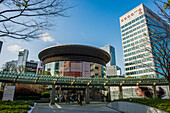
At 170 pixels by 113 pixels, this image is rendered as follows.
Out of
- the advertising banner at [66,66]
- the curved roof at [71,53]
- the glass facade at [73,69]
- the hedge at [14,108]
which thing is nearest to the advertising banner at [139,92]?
the glass facade at [73,69]

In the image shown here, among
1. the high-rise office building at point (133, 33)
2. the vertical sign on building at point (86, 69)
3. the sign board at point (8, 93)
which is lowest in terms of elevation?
the sign board at point (8, 93)

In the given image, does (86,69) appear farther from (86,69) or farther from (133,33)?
(133,33)

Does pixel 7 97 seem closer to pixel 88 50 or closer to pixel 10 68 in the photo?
pixel 10 68

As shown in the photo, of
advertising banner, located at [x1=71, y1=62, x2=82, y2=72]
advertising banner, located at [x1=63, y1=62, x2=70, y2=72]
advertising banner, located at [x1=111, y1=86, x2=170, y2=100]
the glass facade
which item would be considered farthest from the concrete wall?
advertising banner, located at [x1=63, y1=62, x2=70, y2=72]

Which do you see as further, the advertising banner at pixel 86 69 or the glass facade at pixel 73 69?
the advertising banner at pixel 86 69

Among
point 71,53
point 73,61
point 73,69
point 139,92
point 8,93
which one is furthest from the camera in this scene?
point 71,53

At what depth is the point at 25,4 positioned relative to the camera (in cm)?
566

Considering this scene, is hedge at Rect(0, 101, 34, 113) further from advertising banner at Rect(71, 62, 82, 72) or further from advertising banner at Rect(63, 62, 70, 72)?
advertising banner at Rect(71, 62, 82, 72)

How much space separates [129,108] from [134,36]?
2957 inches

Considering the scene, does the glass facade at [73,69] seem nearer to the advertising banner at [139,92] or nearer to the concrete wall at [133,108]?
the advertising banner at [139,92]

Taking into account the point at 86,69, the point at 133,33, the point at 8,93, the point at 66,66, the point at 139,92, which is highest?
the point at 133,33

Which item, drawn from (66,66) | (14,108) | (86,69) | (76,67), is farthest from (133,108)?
(66,66)

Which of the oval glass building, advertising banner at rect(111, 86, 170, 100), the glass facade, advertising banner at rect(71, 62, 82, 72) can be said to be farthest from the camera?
the oval glass building

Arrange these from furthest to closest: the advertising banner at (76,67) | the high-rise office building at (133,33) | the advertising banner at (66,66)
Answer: the high-rise office building at (133,33) → the advertising banner at (76,67) → the advertising banner at (66,66)
